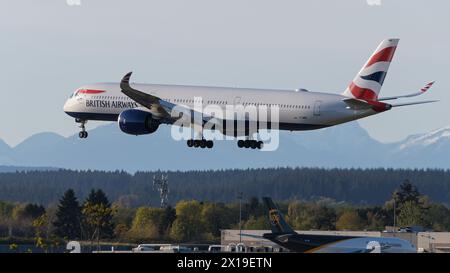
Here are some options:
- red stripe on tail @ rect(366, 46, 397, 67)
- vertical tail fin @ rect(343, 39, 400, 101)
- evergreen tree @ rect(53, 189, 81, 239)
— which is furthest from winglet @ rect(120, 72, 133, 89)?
evergreen tree @ rect(53, 189, 81, 239)

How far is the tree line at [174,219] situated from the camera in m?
134

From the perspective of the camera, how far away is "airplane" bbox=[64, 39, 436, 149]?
87688 mm

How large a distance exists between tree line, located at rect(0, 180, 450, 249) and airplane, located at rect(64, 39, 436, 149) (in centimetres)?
3180

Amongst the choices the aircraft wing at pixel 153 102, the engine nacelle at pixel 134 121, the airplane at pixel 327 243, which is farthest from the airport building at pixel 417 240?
the engine nacelle at pixel 134 121

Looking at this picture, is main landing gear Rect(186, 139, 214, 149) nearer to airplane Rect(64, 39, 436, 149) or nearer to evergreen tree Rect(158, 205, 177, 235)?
airplane Rect(64, 39, 436, 149)

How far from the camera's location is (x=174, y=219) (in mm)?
143375

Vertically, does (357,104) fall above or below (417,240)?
above

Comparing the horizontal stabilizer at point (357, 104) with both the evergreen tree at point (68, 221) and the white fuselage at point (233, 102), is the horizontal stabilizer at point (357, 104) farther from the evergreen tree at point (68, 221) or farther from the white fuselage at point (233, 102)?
the evergreen tree at point (68, 221)

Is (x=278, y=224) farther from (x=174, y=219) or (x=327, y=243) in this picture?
(x=174, y=219)

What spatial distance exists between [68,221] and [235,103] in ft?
194

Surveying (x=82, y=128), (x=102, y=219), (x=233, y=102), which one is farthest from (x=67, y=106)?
(x=102, y=219)

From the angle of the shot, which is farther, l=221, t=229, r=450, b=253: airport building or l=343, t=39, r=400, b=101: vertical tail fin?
l=221, t=229, r=450, b=253: airport building

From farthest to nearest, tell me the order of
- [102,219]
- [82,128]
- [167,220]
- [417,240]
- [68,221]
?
[167,220] → [68,221] → [102,219] → [417,240] → [82,128]
